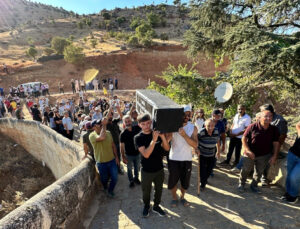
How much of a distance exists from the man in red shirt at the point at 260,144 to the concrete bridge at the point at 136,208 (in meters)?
0.52

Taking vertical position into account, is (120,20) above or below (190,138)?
above

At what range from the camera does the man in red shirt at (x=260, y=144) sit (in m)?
3.67

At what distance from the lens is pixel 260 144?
3738 mm

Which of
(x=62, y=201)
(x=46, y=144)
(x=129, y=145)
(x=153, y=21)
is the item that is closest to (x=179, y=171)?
(x=129, y=145)

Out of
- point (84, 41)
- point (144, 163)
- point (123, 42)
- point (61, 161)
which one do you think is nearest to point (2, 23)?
point (84, 41)

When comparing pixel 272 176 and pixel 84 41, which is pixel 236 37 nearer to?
pixel 272 176

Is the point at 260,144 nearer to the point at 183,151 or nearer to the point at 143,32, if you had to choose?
the point at 183,151

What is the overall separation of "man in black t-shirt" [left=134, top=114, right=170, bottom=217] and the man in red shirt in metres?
1.72

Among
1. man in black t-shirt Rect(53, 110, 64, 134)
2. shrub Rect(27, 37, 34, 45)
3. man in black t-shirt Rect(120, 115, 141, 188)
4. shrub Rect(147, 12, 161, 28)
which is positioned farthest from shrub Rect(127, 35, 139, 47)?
man in black t-shirt Rect(120, 115, 141, 188)

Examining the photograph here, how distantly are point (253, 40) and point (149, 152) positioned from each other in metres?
4.87

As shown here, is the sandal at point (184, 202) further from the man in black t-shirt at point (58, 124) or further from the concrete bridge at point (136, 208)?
the man in black t-shirt at point (58, 124)

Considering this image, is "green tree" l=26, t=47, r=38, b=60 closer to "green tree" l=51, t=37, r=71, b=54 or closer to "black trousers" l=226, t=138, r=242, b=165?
"green tree" l=51, t=37, r=71, b=54

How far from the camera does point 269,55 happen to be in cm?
527

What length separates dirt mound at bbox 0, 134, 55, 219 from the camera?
28.7 feet
